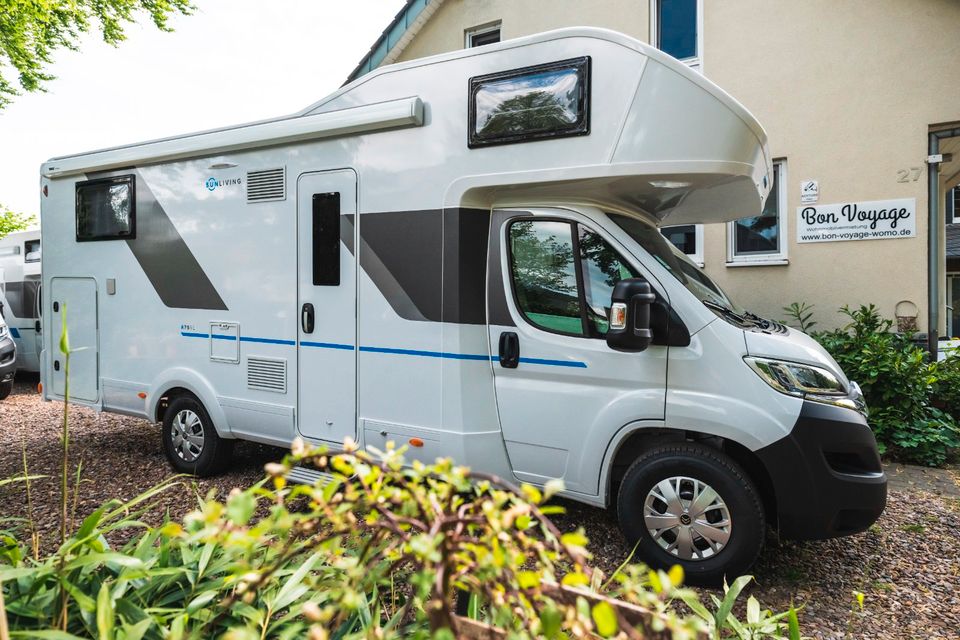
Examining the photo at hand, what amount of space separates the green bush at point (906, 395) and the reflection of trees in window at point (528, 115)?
4684mm

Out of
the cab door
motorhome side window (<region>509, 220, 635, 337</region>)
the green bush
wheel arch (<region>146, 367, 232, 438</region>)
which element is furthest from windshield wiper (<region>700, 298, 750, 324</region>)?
wheel arch (<region>146, 367, 232, 438</region>)

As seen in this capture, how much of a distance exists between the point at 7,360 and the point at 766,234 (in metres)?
11.7

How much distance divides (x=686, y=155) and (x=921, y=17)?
6363mm

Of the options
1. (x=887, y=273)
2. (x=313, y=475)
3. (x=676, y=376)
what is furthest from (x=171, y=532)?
(x=887, y=273)

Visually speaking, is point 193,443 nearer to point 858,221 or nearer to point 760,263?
point 760,263

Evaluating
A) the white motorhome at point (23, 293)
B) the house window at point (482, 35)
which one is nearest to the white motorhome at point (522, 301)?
the house window at point (482, 35)

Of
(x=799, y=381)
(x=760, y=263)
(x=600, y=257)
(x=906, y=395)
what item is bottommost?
(x=906, y=395)

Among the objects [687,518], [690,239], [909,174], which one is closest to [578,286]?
[687,518]

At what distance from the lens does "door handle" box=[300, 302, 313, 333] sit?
14.7 ft

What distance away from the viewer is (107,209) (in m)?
5.67

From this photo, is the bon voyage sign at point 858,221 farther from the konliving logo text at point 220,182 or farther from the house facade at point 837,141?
the konliving logo text at point 220,182

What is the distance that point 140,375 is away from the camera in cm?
545

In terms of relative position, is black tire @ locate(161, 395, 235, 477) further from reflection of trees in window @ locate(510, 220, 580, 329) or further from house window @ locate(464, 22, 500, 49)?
house window @ locate(464, 22, 500, 49)

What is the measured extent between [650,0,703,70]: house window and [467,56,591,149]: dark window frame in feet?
19.8
